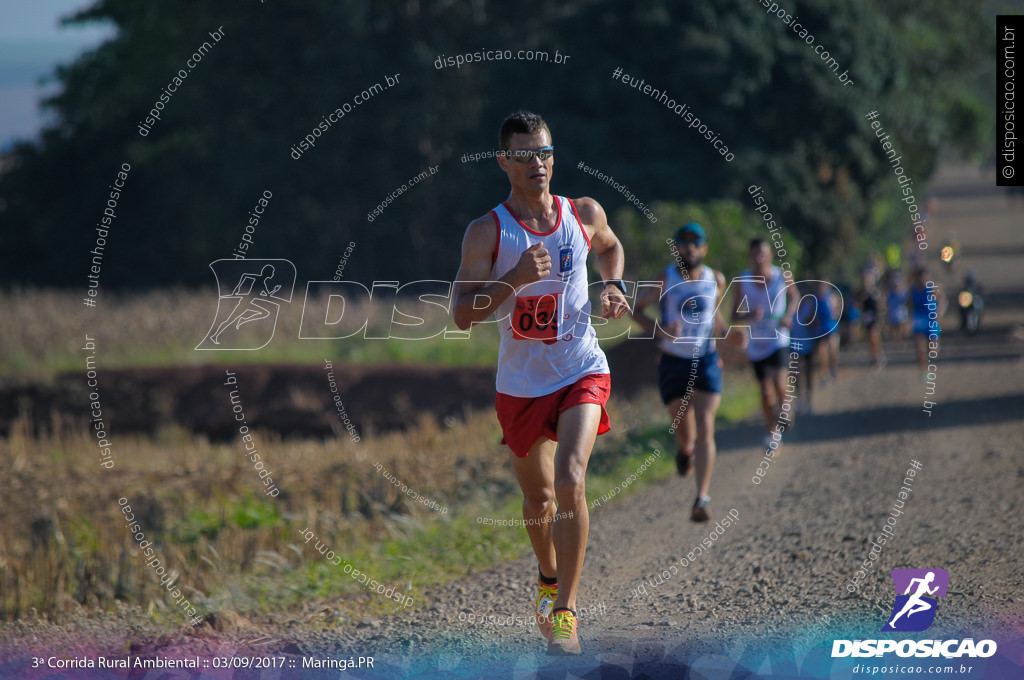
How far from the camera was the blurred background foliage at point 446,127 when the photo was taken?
22.1 meters

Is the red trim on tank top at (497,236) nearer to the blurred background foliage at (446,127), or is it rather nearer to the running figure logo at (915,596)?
the running figure logo at (915,596)

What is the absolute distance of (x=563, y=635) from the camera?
461 centimetres

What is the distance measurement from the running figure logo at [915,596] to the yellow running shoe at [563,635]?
1.55 meters

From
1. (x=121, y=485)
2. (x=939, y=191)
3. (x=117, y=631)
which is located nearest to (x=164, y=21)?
(x=121, y=485)

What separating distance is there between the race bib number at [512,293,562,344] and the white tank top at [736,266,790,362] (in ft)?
15.5

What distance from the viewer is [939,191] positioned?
3120 inches

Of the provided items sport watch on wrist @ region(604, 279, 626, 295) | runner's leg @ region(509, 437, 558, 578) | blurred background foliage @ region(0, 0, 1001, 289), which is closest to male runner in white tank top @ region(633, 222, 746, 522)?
sport watch on wrist @ region(604, 279, 626, 295)

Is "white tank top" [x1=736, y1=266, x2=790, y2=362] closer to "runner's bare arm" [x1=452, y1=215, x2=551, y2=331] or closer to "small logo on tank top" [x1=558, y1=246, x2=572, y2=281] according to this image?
"small logo on tank top" [x1=558, y1=246, x2=572, y2=281]

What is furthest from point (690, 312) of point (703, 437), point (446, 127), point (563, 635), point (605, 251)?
point (446, 127)

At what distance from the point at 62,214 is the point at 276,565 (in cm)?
2667

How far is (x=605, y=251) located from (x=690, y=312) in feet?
7.75

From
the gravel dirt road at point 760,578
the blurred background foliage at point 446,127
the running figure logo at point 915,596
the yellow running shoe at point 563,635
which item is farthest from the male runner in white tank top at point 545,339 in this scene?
the blurred background foliage at point 446,127

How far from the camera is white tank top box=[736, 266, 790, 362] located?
9.12 m

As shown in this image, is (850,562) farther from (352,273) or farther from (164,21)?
(164,21)
